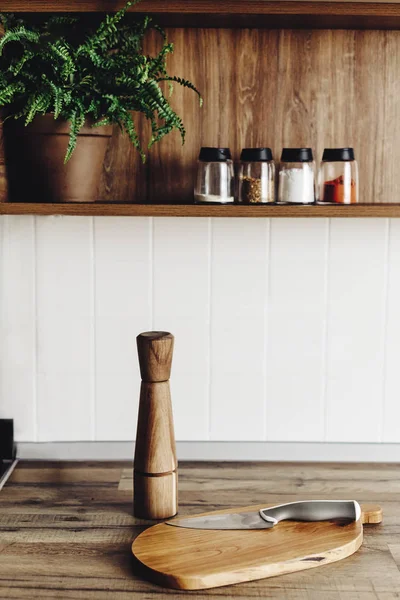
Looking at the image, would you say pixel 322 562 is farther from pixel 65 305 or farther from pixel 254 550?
pixel 65 305

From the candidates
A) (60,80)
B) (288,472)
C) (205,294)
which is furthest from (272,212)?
(288,472)

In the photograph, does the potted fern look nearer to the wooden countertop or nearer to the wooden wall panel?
the wooden wall panel

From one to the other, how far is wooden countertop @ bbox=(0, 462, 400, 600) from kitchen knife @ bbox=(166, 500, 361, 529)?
0.06 meters

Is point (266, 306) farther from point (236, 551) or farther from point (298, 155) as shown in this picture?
point (236, 551)

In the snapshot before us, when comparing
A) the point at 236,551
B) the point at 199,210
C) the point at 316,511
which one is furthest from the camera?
the point at 199,210

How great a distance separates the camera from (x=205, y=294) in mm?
1579

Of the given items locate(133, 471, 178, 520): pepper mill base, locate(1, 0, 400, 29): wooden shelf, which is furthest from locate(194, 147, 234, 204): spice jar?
locate(133, 471, 178, 520): pepper mill base

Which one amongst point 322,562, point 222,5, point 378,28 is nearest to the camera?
point 322,562

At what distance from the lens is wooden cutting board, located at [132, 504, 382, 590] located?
1.08m

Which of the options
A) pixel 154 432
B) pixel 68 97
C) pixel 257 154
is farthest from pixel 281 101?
pixel 154 432

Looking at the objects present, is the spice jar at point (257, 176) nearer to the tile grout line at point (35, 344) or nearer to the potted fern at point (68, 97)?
the potted fern at point (68, 97)

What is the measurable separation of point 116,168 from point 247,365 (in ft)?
1.65

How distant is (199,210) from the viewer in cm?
134

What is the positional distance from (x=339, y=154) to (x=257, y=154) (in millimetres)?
156
